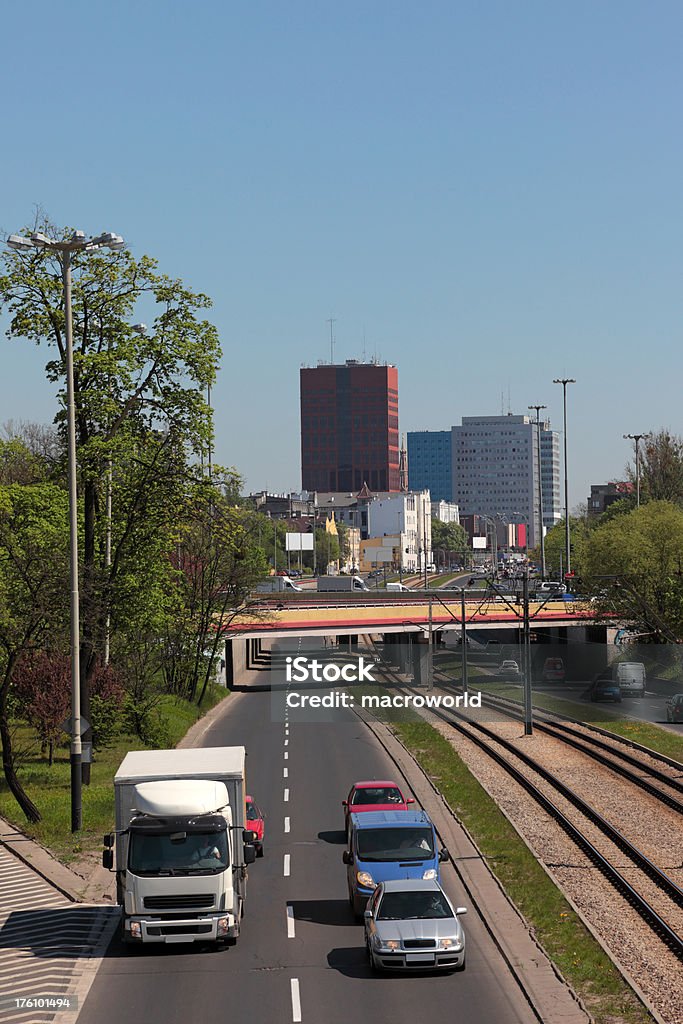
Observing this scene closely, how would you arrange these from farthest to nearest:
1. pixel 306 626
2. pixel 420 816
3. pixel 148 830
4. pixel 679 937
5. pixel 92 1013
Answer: pixel 306 626 < pixel 420 816 < pixel 679 937 < pixel 148 830 < pixel 92 1013

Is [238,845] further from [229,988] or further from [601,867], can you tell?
[601,867]

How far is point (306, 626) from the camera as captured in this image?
→ 93.4 m

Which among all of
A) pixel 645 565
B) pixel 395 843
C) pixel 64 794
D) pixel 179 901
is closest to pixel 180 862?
pixel 179 901

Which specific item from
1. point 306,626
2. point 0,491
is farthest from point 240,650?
point 0,491

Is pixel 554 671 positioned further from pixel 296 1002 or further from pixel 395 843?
pixel 296 1002

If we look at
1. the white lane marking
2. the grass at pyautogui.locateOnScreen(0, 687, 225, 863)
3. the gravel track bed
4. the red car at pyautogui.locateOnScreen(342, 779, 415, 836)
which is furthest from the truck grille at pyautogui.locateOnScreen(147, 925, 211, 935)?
the red car at pyautogui.locateOnScreen(342, 779, 415, 836)

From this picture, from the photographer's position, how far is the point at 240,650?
10650 centimetres

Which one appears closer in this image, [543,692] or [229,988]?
[229,988]

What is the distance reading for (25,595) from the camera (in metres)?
36.5

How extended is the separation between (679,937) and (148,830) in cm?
1090

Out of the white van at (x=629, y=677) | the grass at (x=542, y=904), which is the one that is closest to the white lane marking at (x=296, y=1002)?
the grass at (x=542, y=904)

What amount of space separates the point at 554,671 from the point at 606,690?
13.4 meters

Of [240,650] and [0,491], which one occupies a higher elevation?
[0,491]

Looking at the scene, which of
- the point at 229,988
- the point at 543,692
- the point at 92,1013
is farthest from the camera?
the point at 543,692
